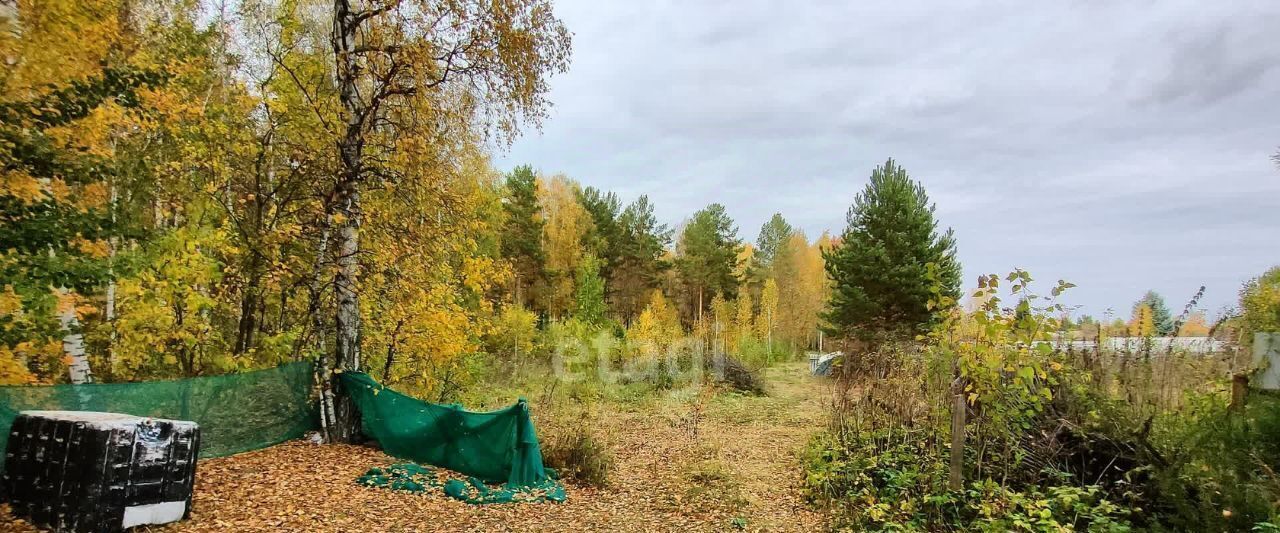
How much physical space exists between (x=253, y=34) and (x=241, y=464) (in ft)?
29.7

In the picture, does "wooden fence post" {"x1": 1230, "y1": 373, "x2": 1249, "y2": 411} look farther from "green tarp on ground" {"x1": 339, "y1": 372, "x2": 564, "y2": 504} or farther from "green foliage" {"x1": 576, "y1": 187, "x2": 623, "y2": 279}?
"green foliage" {"x1": 576, "y1": 187, "x2": 623, "y2": 279}

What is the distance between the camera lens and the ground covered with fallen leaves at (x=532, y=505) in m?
5.13

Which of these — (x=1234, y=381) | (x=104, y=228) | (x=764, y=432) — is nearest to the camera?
(x=1234, y=381)

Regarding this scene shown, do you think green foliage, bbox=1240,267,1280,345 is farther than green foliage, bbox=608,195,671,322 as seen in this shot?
No

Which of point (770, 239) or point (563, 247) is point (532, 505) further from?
point (770, 239)

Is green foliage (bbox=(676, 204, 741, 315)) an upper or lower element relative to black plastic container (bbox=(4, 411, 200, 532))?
upper

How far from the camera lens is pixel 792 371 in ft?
72.7

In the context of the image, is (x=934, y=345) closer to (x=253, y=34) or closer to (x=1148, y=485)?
(x=1148, y=485)

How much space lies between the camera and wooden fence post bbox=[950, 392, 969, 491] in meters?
5.09

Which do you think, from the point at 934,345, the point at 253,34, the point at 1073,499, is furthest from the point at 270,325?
the point at 1073,499

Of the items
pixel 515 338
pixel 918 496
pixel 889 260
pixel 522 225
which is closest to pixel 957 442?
pixel 918 496

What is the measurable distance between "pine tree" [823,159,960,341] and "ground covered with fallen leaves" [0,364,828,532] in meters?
9.22

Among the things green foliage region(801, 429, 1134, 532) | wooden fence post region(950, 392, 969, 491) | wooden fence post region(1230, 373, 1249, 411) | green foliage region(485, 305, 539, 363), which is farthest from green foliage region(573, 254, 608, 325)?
wooden fence post region(1230, 373, 1249, 411)

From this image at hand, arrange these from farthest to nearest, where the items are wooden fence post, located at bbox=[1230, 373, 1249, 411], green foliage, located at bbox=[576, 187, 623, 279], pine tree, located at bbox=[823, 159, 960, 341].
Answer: green foliage, located at bbox=[576, 187, 623, 279] → pine tree, located at bbox=[823, 159, 960, 341] → wooden fence post, located at bbox=[1230, 373, 1249, 411]
